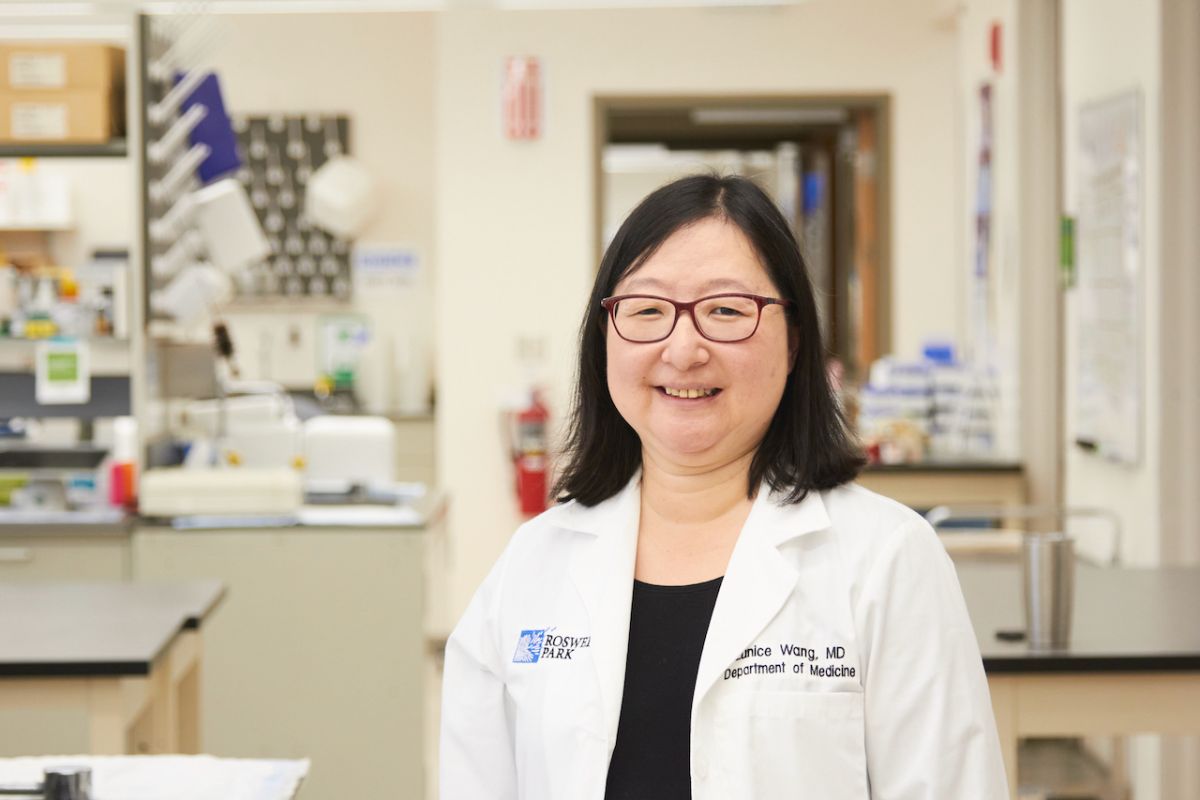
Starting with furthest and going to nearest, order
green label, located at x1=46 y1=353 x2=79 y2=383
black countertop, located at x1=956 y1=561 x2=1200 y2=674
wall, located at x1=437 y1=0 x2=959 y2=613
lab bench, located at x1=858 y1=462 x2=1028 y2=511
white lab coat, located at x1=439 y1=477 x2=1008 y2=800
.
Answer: wall, located at x1=437 y1=0 x2=959 y2=613
lab bench, located at x1=858 y1=462 x2=1028 y2=511
green label, located at x1=46 y1=353 x2=79 y2=383
black countertop, located at x1=956 y1=561 x2=1200 y2=674
white lab coat, located at x1=439 y1=477 x2=1008 y2=800

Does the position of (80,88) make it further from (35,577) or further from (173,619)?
(173,619)

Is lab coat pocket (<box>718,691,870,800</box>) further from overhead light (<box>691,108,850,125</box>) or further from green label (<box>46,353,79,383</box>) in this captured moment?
overhead light (<box>691,108,850,125</box>)

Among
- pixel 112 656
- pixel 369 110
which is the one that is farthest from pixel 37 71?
pixel 369 110

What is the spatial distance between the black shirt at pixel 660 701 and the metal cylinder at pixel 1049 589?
3.36ft

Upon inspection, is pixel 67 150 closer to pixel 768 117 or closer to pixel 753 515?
pixel 753 515

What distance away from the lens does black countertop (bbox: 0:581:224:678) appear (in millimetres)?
2512

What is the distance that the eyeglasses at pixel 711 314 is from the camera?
1.54m

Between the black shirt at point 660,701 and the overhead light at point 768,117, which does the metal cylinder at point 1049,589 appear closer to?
the black shirt at point 660,701

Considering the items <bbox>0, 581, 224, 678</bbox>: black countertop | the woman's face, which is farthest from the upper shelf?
the woman's face

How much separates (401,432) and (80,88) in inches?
142

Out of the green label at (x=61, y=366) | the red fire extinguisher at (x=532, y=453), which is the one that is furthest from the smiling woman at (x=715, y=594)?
the red fire extinguisher at (x=532, y=453)

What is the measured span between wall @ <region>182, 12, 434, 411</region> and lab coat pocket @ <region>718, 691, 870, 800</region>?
664 cm

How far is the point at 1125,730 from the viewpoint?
2.43m

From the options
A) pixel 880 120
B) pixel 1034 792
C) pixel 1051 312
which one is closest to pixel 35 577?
pixel 1034 792
